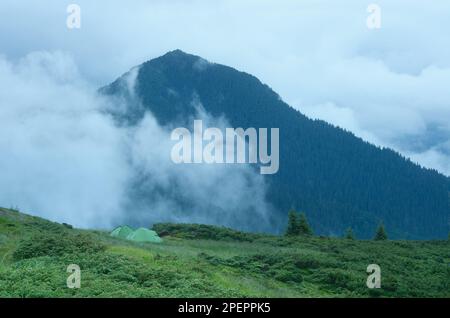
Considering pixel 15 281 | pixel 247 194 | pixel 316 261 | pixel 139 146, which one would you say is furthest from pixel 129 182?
pixel 15 281

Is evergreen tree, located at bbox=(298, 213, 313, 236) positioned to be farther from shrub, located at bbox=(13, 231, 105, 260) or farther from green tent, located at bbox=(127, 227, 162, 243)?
shrub, located at bbox=(13, 231, 105, 260)

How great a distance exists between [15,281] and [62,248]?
8.02m

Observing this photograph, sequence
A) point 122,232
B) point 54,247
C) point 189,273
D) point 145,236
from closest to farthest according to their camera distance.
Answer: point 189,273 < point 54,247 < point 145,236 < point 122,232

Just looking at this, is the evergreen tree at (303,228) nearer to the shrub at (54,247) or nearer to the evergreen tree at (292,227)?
the evergreen tree at (292,227)

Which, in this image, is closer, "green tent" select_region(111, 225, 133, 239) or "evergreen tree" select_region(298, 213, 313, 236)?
"green tent" select_region(111, 225, 133, 239)

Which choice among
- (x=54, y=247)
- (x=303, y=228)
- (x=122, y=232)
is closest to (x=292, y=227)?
(x=303, y=228)

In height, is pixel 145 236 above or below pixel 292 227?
below

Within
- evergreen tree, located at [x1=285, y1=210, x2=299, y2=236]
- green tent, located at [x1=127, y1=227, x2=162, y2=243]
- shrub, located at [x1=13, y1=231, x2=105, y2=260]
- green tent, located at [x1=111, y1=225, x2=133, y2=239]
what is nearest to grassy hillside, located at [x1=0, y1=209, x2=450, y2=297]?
shrub, located at [x1=13, y1=231, x2=105, y2=260]

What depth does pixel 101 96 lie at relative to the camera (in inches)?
6658

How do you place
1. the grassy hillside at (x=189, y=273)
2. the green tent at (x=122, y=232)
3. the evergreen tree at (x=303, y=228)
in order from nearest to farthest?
the grassy hillside at (x=189, y=273)
the green tent at (x=122, y=232)
the evergreen tree at (x=303, y=228)

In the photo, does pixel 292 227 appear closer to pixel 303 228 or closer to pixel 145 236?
pixel 303 228

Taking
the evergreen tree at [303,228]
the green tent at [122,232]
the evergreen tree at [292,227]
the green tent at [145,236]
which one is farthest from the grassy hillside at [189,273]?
the evergreen tree at [292,227]

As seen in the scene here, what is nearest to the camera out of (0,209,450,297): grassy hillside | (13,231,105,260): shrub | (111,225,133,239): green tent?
(0,209,450,297): grassy hillside

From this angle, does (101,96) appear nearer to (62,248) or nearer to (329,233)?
(329,233)
